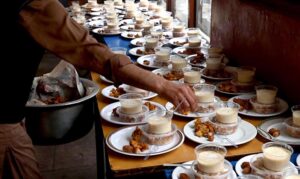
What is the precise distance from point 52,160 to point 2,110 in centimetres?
177

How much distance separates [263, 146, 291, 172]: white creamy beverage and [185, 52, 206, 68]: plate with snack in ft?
3.86

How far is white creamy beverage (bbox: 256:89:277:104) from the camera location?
185cm

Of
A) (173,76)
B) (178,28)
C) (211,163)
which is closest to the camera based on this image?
(211,163)

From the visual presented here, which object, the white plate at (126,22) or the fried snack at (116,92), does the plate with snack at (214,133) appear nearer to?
the fried snack at (116,92)

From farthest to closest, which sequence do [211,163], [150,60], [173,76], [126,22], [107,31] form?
1. [126,22]
2. [107,31]
3. [150,60]
4. [173,76]
5. [211,163]

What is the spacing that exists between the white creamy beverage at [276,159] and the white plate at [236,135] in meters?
0.20

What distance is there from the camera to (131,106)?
180 cm

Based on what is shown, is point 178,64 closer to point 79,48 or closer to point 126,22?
point 79,48

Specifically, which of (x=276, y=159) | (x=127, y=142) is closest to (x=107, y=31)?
(x=127, y=142)

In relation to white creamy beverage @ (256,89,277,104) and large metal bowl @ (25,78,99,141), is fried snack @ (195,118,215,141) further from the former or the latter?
large metal bowl @ (25,78,99,141)

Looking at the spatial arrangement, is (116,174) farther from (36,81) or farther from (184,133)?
(36,81)

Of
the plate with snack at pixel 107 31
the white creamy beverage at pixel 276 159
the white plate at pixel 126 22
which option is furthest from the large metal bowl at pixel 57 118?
the white plate at pixel 126 22

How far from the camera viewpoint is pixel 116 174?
56.7 inches

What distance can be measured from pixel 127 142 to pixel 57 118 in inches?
27.2
